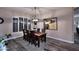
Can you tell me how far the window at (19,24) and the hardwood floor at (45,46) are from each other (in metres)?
0.35

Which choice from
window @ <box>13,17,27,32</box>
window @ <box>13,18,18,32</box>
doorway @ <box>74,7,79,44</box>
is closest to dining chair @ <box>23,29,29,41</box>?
window @ <box>13,17,27,32</box>

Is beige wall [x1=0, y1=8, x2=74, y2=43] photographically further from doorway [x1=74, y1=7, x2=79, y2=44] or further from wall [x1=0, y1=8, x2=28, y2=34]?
doorway [x1=74, y1=7, x2=79, y2=44]

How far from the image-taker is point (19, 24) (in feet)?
8.59

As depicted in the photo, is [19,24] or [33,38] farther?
[33,38]

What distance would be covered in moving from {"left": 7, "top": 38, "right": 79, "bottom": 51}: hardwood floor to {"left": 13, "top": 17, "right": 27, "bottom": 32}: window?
1.14 feet

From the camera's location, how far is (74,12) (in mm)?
2465

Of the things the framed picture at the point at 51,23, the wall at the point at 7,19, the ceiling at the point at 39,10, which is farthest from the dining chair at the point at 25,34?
the framed picture at the point at 51,23

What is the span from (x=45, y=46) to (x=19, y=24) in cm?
110

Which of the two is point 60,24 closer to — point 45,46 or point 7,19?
point 45,46

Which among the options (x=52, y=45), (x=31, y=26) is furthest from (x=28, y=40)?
(x=52, y=45)

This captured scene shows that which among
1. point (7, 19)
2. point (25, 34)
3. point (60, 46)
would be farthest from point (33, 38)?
point (7, 19)

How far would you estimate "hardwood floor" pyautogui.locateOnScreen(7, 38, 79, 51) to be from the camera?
8.00ft
